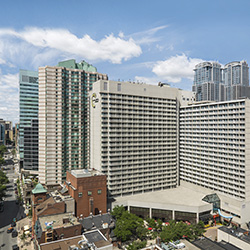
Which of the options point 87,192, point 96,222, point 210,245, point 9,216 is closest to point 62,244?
point 96,222

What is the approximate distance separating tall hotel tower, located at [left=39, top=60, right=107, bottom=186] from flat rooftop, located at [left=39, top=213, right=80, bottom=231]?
49.1m

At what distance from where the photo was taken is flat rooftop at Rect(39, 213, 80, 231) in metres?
60.5

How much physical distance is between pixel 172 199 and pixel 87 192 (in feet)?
128

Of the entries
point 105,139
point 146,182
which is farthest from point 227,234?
point 105,139

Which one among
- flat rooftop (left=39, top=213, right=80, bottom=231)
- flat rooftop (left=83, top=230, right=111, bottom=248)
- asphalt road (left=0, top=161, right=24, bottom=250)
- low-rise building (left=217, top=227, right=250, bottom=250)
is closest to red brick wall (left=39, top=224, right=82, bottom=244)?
flat rooftop (left=39, top=213, right=80, bottom=231)

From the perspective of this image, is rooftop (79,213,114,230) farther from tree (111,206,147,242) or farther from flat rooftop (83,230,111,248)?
flat rooftop (83,230,111,248)

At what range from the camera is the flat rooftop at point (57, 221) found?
60531 millimetres

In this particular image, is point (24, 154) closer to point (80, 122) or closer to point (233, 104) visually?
point (80, 122)

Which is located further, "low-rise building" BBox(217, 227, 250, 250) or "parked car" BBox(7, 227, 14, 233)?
"parked car" BBox(7, 227, 14, 233)

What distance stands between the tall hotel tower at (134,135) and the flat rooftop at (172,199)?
173 inches

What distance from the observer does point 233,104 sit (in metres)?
90.2

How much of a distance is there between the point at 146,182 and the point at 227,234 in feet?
160

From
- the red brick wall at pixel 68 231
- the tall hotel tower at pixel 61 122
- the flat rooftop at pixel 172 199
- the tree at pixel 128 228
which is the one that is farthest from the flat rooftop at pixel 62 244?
the tall hotel tower at pixel 61 122

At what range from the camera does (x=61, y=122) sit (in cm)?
11225
